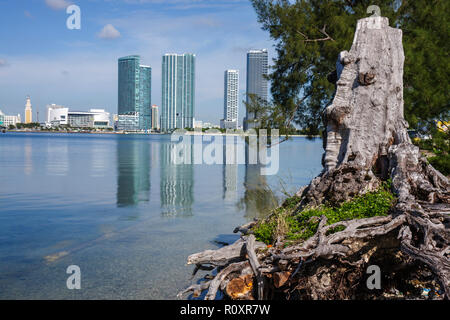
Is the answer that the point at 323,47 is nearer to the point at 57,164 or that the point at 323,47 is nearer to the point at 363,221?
the point at 363,221

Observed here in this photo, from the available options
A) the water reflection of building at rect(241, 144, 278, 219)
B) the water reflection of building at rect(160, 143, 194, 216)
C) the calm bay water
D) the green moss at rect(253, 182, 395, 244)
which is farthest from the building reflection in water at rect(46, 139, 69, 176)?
the green moss at rect(253, 182, 395, 244)

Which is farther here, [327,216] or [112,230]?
[112,230]

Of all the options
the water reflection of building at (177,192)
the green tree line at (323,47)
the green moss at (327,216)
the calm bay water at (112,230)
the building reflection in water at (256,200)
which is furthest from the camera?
the water reflection of building at (177,192)

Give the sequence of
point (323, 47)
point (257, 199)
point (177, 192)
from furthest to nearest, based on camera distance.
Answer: point (177, 192) < point (257, 199) < point (323, 47)

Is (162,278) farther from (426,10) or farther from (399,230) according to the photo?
(426,10)

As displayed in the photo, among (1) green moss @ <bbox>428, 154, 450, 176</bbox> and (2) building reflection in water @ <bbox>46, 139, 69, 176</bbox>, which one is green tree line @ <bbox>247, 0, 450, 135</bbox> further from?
(2) building reflection in water @ <bbox>46, 139, 69, 176</bbox>

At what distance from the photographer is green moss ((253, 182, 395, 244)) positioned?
5.62 meters

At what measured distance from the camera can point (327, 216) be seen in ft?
19.2

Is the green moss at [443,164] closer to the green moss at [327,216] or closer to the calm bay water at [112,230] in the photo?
the calm bay water at [112,230]

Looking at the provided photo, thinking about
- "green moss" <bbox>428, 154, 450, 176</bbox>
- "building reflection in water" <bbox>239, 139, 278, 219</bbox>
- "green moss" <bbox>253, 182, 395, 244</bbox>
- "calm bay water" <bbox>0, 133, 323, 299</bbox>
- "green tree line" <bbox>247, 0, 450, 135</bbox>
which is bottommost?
"calm bay water" <bbox>0, 133, 323, 299</bbox>

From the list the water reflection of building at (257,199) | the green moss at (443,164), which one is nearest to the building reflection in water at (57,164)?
the water reflection of building at (257,199)

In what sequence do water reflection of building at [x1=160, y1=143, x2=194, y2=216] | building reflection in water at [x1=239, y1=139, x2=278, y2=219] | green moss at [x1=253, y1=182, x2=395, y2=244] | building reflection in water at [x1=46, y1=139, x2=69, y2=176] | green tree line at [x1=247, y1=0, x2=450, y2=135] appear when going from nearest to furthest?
green moss at [x1=253, y1=182, x2=395, y2=244]
green tree line at [x1=247, y1=0, x2=450, y2=135]
building reflection in water at [x1=239, y1=139, x2=278, y2=219]
water reflection of building at [x1=160, y1=143, x2=194, y2=216]
building reflection in water at [x1=46, y1=139, x2=69, y2=176]

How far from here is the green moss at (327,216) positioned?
5.62 meters

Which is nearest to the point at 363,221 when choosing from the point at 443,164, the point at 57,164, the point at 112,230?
the point at 443,164
